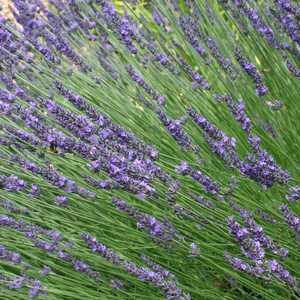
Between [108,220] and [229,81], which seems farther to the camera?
[229,81]

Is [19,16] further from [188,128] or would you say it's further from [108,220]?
[108,220]

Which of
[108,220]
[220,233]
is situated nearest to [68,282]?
[108,220]

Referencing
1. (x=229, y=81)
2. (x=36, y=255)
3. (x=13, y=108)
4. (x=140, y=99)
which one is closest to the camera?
(x=13, y=108)

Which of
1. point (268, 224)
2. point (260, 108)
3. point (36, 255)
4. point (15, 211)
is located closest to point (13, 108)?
point (15, 211)

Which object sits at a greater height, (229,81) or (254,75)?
(229,81)

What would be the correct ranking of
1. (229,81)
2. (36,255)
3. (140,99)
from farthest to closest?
1. (229,81)
2. (140,99)
3. (36,255)

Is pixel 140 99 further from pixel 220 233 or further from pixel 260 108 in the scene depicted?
pixel 220 233

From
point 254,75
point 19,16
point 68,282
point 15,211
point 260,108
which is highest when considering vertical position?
point 19,16
